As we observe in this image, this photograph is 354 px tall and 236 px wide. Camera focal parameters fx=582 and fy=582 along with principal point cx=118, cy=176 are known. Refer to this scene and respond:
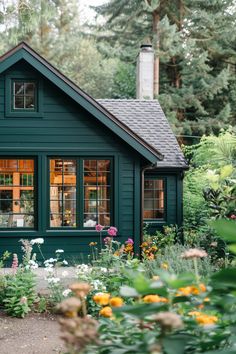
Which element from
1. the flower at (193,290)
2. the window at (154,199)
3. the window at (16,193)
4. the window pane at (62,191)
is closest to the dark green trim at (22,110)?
the window at (16,193)

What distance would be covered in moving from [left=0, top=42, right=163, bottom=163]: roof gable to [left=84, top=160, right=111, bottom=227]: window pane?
0.84 m

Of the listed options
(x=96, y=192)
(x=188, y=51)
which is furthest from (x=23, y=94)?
(x=188, y=51)

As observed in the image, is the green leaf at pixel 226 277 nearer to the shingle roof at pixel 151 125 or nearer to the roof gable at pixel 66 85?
the roof gable at pixel 66 85

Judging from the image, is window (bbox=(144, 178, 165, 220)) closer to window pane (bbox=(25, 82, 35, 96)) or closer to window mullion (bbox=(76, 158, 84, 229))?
window mullion (bbox=(76, 158, 84, 229))

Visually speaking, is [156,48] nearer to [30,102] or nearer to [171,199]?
[171,199]

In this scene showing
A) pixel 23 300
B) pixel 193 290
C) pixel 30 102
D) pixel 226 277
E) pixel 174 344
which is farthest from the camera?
pixel 30 102

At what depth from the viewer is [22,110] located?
1173cm

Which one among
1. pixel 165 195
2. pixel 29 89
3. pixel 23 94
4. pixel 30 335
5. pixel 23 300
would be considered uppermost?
pixel 29 89

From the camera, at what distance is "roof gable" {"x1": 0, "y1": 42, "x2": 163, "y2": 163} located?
1116 cm

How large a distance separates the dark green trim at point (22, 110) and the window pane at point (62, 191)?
1.03 m

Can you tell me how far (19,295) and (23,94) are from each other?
5202mm

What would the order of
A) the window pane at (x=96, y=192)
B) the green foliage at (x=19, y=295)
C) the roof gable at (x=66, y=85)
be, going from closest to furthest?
the green foliage at (x=19, y=295) < the roof gable at (x=66, y=85) < the window pane at (x=96, y=192)

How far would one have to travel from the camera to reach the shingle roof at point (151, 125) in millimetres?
13828

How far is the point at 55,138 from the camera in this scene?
11742mm
